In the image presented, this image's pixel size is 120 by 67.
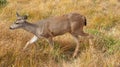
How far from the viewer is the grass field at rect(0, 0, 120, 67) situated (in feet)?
25.7

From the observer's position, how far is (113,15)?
13203 mm

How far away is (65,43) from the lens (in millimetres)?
9812

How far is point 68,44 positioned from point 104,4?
227 inches

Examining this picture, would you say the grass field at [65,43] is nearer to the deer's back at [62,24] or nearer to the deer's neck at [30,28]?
the deer's neck at [30,28]

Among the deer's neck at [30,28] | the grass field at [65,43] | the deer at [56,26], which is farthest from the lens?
the deer's neck at [30,28]

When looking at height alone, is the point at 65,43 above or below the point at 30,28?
below

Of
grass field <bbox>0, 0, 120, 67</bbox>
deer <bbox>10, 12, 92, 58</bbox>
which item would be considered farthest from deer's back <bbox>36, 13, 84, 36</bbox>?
grass field <bbox>0, 0, 120, 67</bbox>

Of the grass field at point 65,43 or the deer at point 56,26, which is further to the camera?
the deer at point 56,26

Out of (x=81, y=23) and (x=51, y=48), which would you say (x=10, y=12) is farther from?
(x=51, y=48)

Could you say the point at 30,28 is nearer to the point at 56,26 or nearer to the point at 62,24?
the point at 56,26

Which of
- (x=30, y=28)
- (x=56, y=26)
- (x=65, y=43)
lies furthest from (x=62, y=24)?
(x=30, y=28)

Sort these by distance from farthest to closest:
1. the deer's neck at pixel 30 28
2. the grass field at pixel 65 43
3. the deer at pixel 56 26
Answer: the deer's neck at pixel 30 28
the deer at pixel 56 26
the grass field at pixel 65 43

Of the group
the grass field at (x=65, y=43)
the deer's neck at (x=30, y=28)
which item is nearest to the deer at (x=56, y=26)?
the deer's neck at (x=30, y=28)

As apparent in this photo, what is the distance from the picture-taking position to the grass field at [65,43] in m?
7.83
